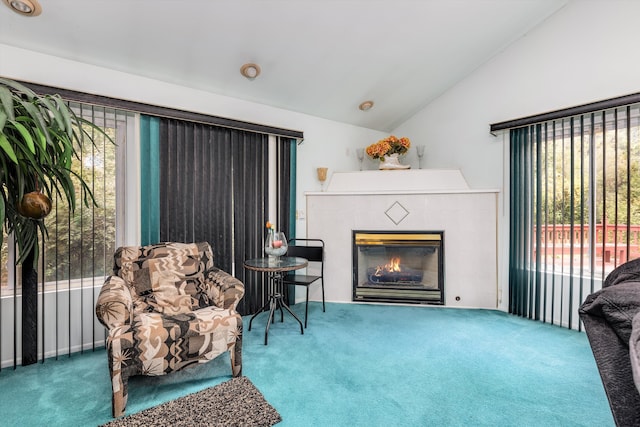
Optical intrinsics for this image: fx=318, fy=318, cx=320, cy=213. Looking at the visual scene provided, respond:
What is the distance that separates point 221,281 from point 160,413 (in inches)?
33.9

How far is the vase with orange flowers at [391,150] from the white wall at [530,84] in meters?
0.49

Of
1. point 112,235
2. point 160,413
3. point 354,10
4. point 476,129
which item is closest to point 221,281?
point 160,413

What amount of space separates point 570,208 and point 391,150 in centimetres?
189

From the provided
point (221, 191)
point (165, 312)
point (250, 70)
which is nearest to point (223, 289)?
point (165, 312)

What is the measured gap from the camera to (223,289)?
2.26 meters

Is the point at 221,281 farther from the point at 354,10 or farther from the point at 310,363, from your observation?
the point at 354,10

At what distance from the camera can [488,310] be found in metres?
3.50

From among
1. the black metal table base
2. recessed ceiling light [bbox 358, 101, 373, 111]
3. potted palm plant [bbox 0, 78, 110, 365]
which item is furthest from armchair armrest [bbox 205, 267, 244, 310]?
recessed ceiling light [bbox 358, 101, 373, 111]

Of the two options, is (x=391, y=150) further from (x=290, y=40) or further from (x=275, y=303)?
(x=275, y=303)

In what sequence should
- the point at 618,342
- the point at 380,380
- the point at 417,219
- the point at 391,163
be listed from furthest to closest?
the point at 391,163 → the point at 417,219 → the point at 380,380 → the point at 618,342

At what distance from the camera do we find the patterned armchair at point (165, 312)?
5.83 feet

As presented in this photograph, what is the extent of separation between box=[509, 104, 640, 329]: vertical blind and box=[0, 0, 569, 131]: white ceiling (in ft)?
3.54

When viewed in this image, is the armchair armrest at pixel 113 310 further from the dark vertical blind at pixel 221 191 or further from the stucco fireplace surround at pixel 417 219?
the stucco fireplace surround at pixel 417 219

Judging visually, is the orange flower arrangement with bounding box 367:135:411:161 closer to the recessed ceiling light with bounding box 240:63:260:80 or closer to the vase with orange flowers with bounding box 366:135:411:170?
the vase with orange flowers with bounding box 366:135:411:170
